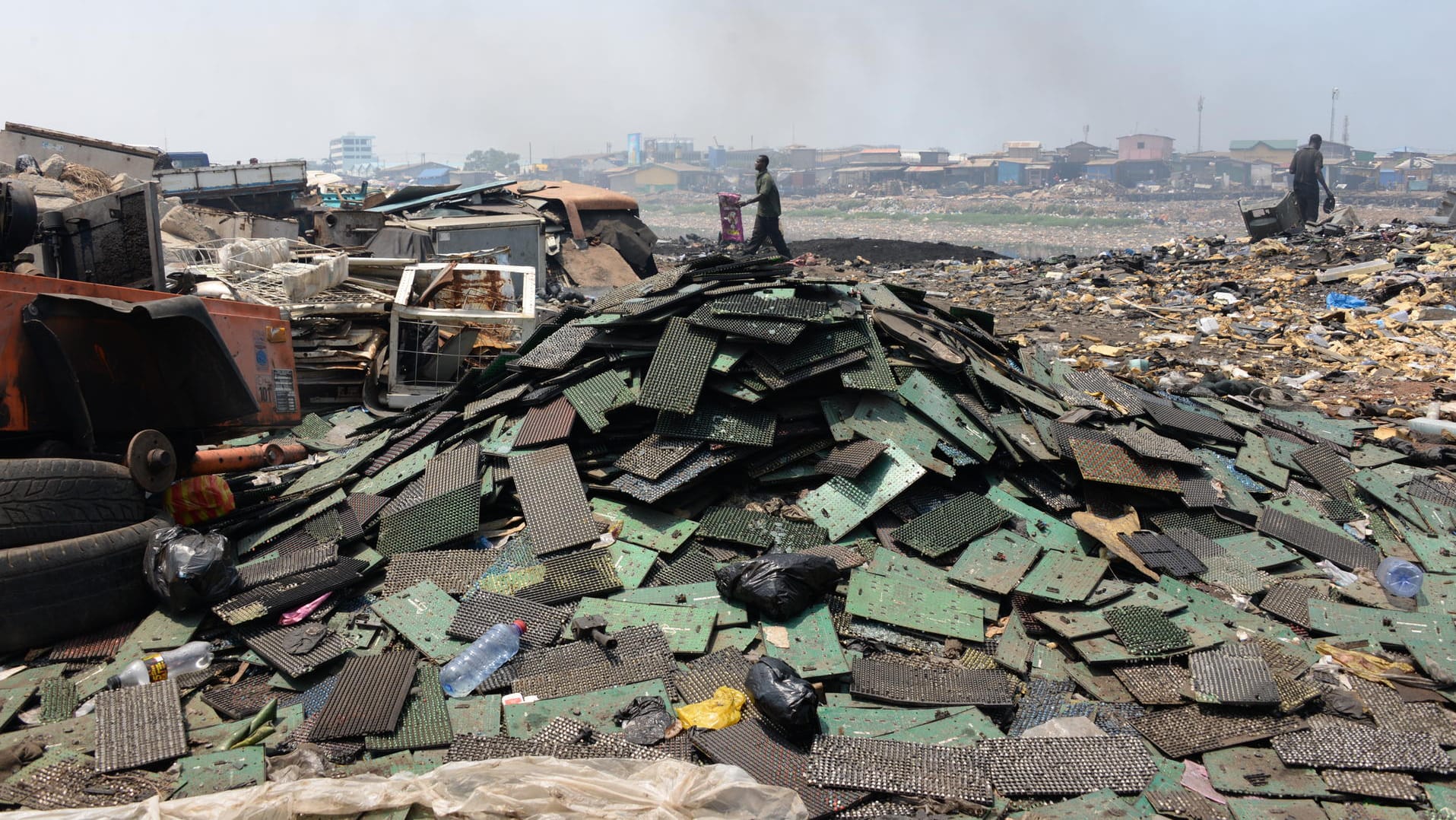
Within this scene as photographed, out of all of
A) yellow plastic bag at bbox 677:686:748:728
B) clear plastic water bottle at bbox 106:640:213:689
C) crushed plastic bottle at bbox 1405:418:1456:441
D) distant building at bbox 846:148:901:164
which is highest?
distant building at bbox 846:148:901:164

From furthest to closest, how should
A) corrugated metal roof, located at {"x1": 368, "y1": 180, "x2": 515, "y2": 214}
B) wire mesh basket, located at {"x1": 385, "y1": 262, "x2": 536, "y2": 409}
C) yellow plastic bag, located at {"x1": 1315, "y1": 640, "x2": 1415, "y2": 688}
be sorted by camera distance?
1. corrugated metal roof, located at {"x1": 368, "y1": 180, "x2": 515, "y2": 214}
2. wire mesh basket, located at {"x1": 385, "y1": 262, "x2": 536, "y2": 409}
3. yellow plastic bag, located at {"x1": 1315, "y1": 640, "x2": 1415, "y2": 688}

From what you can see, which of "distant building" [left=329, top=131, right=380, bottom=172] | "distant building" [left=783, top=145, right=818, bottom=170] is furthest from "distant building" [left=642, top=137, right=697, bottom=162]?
"distant building" [left=329, top=131, right=380, bottom=172]

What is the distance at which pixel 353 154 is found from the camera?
11412 cm

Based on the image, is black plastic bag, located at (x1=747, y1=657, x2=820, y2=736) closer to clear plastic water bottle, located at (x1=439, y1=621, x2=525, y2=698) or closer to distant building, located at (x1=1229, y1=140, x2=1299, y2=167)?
clear plastic water bottle, located at (x1=439, y1=621, x2=525, y2=698)

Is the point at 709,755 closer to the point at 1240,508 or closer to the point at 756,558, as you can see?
the point at 756,558

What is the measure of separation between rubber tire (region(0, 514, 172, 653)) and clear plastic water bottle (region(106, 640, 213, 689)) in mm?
394

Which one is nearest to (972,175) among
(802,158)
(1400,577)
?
(802,158)

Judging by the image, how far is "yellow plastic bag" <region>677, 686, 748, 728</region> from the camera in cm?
373

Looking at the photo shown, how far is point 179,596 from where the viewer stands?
443cm

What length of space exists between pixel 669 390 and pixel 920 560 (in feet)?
5.73

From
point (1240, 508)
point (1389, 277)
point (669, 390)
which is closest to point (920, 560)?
point (669, 390)

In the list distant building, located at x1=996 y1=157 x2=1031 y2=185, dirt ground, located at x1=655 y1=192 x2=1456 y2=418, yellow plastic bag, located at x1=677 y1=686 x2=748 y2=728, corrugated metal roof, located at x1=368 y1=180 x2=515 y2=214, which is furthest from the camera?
distant building, located at x1=996 y1=157 x2=1031 y2=185

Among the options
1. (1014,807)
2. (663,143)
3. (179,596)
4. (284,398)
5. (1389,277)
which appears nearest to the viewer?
(1014,807)

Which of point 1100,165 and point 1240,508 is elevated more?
point 1100,165
